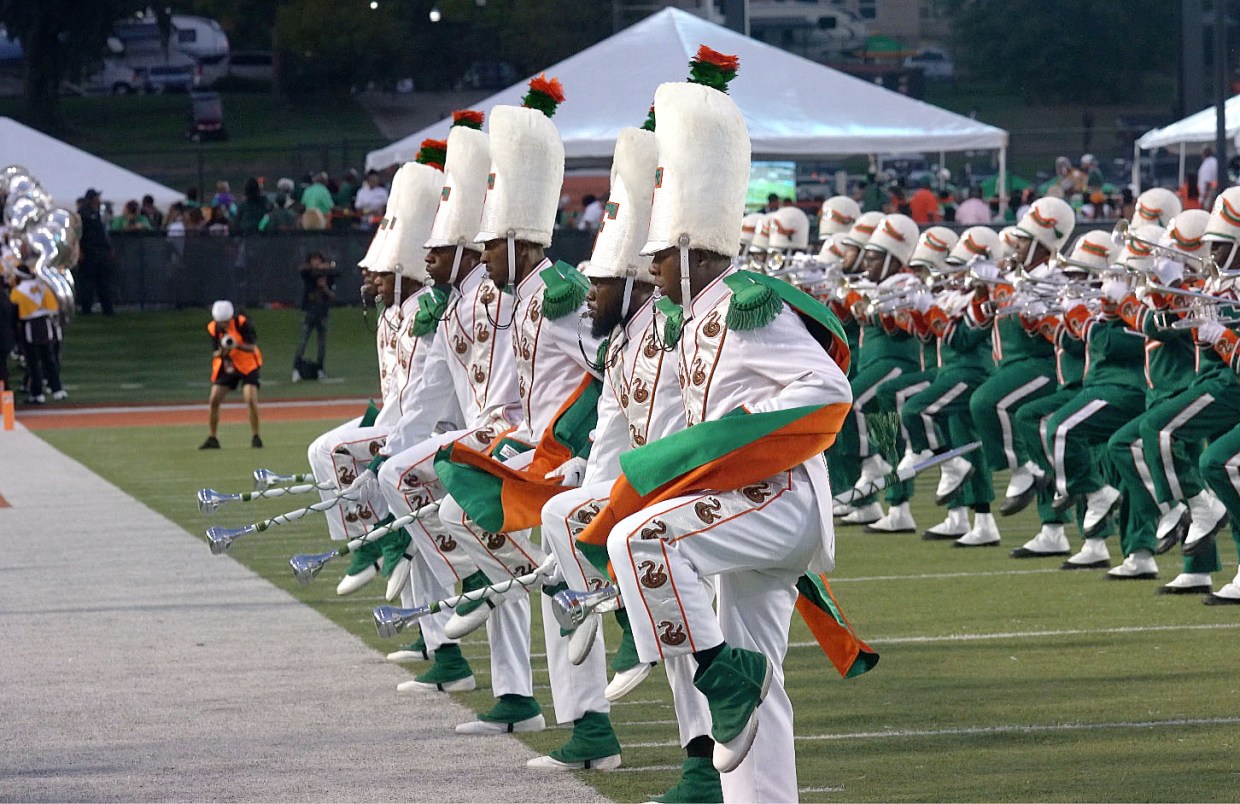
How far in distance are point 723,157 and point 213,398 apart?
1542 centimetres

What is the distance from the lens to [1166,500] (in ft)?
39.0

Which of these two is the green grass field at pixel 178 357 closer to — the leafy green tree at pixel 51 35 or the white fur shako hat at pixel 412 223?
the white fur shako hat at pixel 412 223

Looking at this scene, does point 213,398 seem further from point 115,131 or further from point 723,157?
point 115,131

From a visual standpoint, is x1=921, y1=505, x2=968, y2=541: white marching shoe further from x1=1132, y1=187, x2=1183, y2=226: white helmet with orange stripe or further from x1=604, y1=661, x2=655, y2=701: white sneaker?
x1=604, y1=661, x2=655, y2=701: white sneaker

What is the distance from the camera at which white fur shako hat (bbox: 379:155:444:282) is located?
10078 millimetres

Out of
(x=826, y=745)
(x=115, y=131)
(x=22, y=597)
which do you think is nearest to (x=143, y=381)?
(x=22, y=597)

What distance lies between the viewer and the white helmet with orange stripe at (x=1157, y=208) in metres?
14.1

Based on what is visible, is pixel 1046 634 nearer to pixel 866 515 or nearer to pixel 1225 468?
pixel 1225 468

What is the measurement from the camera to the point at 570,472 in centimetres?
793

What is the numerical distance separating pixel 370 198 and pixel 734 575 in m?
29.6

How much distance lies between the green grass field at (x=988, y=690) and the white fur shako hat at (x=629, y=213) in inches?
68.6

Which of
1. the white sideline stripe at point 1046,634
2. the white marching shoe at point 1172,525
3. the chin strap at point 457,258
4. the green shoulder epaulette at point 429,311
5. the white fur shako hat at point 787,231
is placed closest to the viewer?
the green shoulder epaulette at point 429,311

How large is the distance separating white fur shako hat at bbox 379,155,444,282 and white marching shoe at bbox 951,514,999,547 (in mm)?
5249

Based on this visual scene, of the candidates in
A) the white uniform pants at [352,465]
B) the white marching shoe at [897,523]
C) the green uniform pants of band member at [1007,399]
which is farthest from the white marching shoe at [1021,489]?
the white uniform pants at [352,465]
